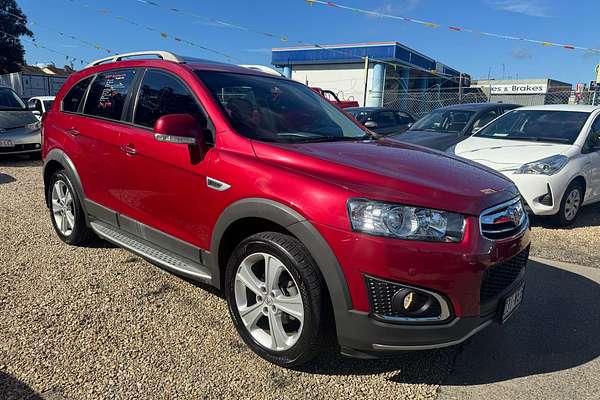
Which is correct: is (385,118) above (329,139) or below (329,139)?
above

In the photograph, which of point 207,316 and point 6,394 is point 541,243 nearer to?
point 207,316

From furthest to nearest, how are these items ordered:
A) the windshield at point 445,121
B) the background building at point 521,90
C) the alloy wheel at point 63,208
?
the background building at point 521,90, the windshield at point 445,121, the alloy wheel at point 63,208

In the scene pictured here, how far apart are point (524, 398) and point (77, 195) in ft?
12.4

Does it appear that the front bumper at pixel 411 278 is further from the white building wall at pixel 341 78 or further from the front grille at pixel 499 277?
the white building wall at pixel 341 78

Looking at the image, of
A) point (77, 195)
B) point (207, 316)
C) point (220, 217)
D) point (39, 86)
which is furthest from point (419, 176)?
point (39, 86)

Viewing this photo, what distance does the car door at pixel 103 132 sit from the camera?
147 inches

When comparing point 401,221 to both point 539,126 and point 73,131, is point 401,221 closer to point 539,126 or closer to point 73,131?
point 73,131

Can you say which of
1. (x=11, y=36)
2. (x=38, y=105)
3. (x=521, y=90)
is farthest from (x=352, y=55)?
(x=11, y=36)

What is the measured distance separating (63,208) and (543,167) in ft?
17.4

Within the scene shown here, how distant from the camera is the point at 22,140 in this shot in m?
9.63

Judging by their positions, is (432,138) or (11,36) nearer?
(432,138)

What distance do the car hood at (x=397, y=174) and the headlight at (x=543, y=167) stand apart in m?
2.82

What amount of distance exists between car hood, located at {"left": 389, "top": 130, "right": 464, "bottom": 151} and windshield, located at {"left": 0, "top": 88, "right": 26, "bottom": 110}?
829 cm

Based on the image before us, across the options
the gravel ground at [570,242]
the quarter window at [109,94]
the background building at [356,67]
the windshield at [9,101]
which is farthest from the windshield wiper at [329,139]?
the background building at [356,67]
